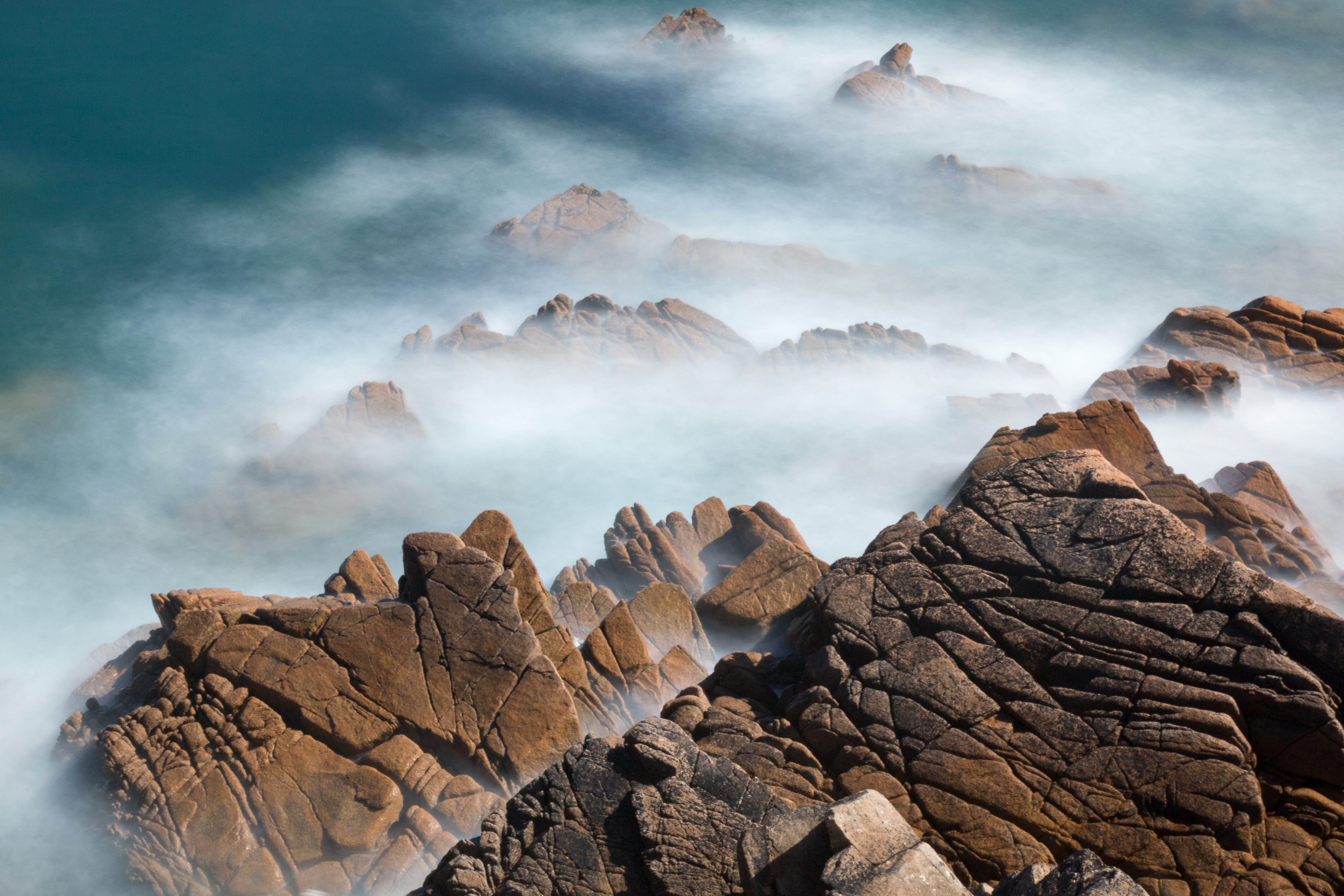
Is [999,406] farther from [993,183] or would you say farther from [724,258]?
[993,183]

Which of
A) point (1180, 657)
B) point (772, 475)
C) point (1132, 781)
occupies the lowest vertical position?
point (772, 475)

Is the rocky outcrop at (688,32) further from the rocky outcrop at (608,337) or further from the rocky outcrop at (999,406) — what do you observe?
the rocky outcrop at (999,406)

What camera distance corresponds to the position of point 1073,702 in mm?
19625

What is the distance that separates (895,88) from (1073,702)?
11300 cm

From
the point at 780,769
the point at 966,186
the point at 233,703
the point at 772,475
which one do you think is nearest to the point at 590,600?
the point at 233,703

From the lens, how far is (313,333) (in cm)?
9338

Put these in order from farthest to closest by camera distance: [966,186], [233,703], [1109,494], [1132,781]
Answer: [966,186]
[233,703]
[1109,494]
[1132,781]

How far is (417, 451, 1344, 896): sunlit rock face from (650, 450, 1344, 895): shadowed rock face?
0.04 m

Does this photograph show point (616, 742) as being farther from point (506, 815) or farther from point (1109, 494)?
point (1109, 494)

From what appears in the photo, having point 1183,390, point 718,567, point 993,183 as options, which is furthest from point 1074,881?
point 993,183

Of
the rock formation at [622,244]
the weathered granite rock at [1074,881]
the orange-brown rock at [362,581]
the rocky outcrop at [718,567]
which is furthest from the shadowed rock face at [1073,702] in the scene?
the rock formation at [622,244]

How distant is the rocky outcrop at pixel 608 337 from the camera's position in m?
74.6

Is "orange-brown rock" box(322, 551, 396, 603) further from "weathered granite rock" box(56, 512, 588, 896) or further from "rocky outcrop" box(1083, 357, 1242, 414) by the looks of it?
"rocky outcrop" box(1083, 357, 1242, 414)

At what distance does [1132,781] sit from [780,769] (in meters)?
7.00
